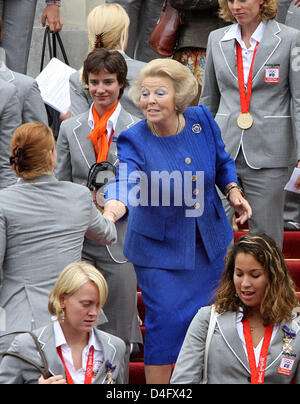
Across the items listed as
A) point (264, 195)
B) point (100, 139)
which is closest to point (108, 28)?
point (100, 139)

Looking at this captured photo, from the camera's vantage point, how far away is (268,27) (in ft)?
19.4

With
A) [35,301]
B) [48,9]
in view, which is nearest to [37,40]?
[48,9]

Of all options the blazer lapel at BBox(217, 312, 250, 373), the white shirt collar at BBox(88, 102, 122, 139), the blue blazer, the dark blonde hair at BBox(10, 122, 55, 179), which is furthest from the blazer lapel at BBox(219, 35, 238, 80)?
the blazer lapel at BBox(217, 312, 250, 373)

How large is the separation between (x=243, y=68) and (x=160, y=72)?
0.99 m

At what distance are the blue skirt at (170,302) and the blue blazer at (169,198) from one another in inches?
A: 2.2

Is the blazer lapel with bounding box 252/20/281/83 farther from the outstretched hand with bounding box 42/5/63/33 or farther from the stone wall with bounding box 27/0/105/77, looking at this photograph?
the stone wall with bounding box 27/0/105/77

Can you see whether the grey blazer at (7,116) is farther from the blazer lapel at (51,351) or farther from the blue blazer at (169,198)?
the blazer lapel at (51,351)

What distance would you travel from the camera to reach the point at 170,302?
16.4ft

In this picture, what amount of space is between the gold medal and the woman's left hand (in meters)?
1.02

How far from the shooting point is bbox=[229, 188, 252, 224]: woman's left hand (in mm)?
4777

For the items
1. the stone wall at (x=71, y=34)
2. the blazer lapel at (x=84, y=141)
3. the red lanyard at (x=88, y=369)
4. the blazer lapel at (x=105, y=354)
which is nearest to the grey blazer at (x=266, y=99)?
the blazer lapel at (x=84, y=141)

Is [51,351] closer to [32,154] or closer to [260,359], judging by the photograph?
[260,359]

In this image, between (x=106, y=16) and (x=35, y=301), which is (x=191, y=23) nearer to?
(x=106, y=16)

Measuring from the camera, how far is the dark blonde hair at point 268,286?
417cm
